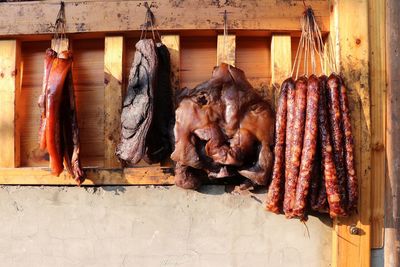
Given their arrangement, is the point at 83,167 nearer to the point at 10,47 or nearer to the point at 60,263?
the point at 60,263

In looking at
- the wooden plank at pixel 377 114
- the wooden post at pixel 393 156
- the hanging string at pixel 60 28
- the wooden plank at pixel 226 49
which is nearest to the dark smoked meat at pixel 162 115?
the wooden plank at pixel 226 49

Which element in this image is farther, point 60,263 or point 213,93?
point 60,263

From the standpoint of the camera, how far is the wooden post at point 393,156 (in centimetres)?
309

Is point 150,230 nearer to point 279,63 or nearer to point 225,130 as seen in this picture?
point 225,130

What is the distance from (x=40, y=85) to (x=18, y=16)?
60cm

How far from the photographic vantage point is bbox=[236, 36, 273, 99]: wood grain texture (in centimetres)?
329

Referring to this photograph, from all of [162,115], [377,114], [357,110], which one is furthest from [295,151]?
[162,115]

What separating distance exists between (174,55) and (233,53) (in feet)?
1.60

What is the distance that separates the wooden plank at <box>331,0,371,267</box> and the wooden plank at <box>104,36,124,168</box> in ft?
5.91

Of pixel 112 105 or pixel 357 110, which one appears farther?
pixel 112 105

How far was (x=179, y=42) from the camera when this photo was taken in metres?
3.29

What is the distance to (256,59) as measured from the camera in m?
3.33

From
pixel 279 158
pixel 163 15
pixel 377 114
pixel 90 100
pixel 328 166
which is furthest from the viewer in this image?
pixel 90 100

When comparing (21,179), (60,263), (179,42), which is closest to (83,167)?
(21,179)
